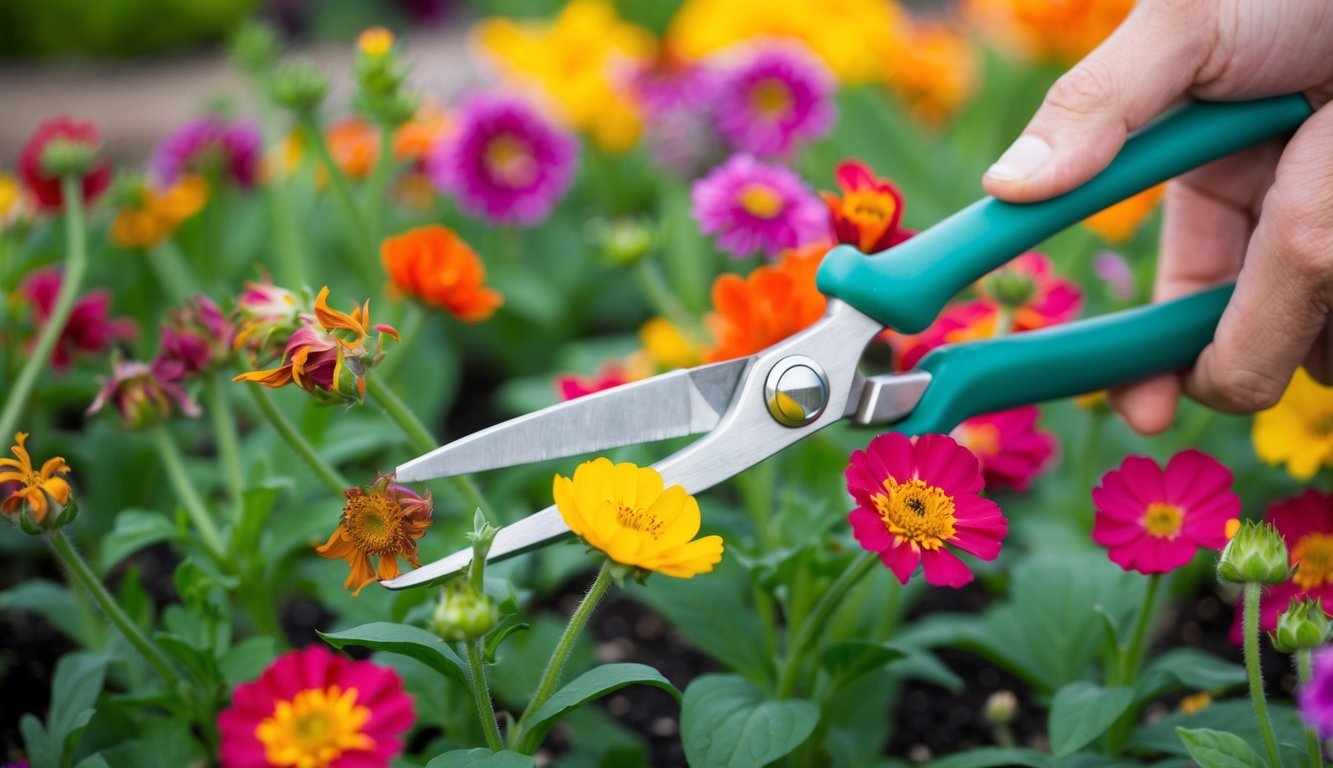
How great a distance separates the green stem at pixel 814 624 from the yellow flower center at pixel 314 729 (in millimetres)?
345

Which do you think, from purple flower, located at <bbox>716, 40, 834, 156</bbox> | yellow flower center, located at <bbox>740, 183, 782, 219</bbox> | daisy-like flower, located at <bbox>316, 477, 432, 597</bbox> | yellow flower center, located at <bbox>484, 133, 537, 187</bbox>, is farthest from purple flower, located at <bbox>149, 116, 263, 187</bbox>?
daisy-like flower, located at <bbox>316, 477, 432, 597</bbox>

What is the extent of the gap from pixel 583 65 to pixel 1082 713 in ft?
5.23

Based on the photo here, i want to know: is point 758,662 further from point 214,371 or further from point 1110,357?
point 214,371

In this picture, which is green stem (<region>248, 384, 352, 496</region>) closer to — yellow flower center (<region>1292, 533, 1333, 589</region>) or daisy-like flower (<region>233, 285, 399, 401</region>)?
daisy-like flower (<region>233, 285, 399, 401</region>)

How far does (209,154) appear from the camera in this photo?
62.7 inches

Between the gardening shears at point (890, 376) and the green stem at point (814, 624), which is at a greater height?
the gardening shears at point (890, 376)

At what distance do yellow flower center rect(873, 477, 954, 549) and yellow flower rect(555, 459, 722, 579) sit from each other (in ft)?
0.40

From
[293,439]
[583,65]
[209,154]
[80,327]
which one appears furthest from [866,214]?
[583,65]

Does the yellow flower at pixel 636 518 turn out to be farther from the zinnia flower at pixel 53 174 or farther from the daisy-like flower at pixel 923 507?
the zinnia flower at pixel 53 174

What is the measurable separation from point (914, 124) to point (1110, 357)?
1540mm

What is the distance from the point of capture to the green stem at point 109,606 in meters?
0.81

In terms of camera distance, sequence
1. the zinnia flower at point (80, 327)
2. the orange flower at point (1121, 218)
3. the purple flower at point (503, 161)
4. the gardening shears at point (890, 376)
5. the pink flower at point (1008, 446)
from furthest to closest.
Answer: the purple flower at point (503, 161), the orange flower at point (1121, 218), the zinnia flower at point (80, 327), the pink flower at point (1008, 446), the gardening shears at point (890, 376)

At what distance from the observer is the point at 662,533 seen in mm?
720

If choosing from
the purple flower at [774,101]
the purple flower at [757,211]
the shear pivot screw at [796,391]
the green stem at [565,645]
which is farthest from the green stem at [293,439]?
the purple flower at [774,101]
